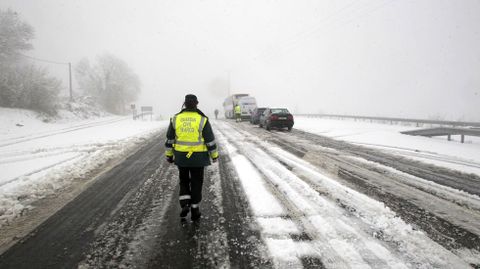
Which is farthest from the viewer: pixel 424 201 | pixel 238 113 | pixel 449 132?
pixel 238 113

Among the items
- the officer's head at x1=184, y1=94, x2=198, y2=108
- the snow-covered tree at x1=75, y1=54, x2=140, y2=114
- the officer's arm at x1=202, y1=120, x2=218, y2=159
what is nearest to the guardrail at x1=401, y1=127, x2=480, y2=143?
the officer's arm at x1=202, y1=120, x2=218, y2=159

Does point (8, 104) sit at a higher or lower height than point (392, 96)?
lower

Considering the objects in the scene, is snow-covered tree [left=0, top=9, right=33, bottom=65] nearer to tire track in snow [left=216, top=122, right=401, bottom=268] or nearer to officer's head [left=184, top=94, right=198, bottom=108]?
officer's head [left=184, top=94, right=198, bottom=108]

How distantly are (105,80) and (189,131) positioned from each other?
55.8m

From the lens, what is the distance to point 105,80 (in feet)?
169

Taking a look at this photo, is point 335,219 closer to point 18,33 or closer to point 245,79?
point 18,33

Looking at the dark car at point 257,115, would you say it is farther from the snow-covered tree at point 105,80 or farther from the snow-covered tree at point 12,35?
the snow-covered tree at point 105,80

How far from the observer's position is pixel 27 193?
16.4 feet

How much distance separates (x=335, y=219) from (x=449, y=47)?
152 m

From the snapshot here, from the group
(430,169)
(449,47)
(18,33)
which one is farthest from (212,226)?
(449,47)

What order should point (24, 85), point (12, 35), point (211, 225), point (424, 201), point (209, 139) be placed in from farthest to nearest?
1. point (12, 35)
2. point (24, 85)
3. point (424, 201)
4. point (209, 139)
5. point (211, 225)

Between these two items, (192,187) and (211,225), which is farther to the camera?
(192,187)

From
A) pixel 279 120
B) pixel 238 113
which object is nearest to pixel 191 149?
pixel 279 120

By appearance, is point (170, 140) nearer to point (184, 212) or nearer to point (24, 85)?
point (184, 212)
